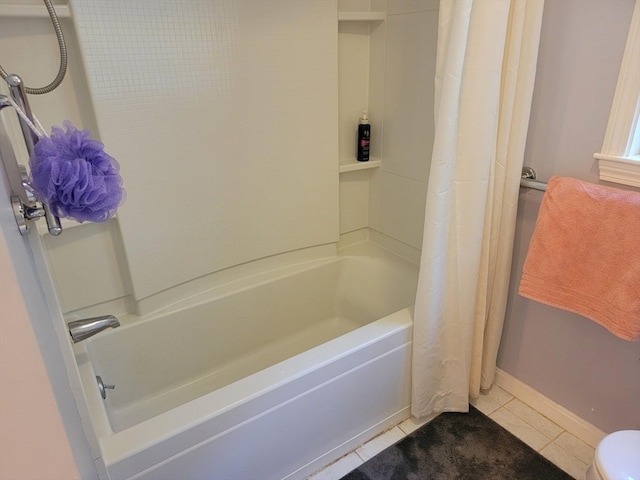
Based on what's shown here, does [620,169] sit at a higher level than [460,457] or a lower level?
higher

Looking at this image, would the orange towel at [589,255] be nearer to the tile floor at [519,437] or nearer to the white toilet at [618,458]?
the white toilet at [618,458]

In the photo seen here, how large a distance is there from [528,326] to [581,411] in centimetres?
35

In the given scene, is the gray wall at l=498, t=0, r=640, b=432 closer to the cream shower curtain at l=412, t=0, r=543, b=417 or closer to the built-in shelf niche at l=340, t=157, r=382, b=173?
the cream shower curtain at l=412, t=0, r=543, b=417

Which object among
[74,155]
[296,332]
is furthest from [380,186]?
[74,155]

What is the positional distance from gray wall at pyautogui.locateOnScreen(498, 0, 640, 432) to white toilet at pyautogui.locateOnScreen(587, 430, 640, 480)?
371 millimetres

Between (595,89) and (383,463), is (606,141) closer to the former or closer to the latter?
(595,89)

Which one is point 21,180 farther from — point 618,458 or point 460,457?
point 460,457

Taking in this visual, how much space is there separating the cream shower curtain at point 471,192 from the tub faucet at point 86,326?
1.01 metres

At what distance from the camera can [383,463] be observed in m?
1.54

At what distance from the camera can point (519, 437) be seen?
1.62 meters

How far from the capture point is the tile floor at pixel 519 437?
1.51 metres

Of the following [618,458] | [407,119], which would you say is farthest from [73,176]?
[407,119]

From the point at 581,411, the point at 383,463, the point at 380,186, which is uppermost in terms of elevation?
the point at 380,186

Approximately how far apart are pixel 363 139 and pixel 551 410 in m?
1.43
